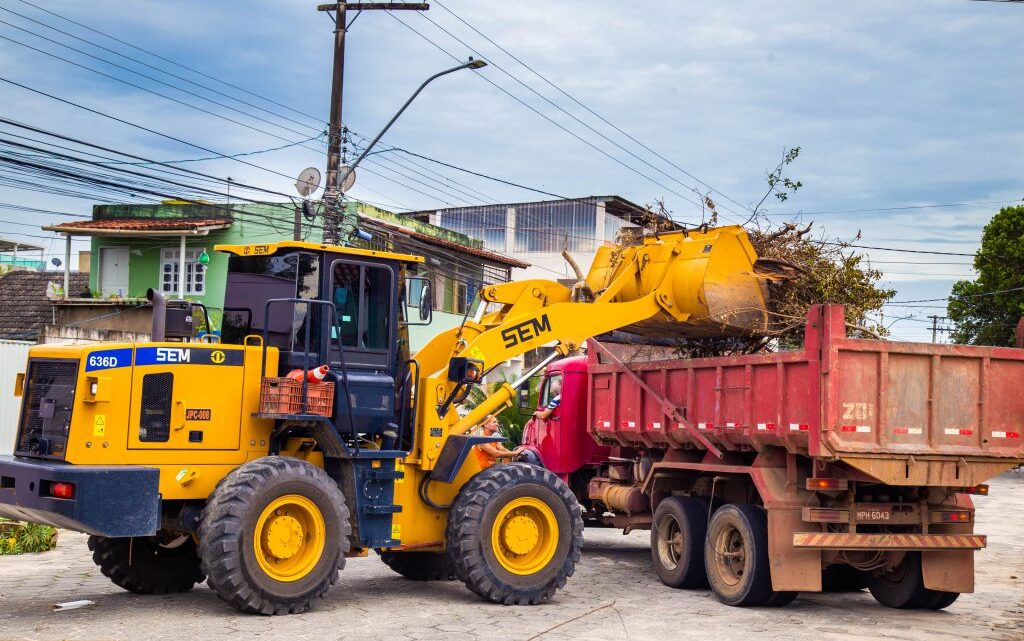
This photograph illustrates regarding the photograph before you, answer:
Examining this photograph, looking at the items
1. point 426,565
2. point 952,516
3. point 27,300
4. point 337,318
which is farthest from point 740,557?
point 27,300

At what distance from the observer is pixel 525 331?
1227cm

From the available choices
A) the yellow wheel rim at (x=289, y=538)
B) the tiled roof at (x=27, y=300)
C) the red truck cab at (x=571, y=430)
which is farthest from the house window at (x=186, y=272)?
the yellow wheel rim at (x=289, y=538)

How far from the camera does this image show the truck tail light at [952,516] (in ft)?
36.4

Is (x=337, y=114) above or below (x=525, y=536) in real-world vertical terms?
above

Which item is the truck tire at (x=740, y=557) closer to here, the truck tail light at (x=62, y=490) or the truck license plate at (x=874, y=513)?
the truck license plate at (x=874, y=513)

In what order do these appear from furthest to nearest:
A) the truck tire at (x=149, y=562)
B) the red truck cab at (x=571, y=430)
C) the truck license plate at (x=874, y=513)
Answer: the red truck cab at (x=571, y=430)
the truck tire at (x=149, y=562)
the truck license plate at (x=874, y=513)

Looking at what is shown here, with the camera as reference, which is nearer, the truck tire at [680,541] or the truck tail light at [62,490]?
the truck tail light at [62,490]

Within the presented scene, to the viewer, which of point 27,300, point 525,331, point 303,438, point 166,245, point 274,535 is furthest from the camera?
point 27,300

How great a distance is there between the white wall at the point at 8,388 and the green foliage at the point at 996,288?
3429cm

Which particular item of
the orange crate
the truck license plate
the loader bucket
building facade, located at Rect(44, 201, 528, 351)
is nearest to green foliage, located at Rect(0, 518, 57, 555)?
the orange crate

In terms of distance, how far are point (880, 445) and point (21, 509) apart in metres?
7.45

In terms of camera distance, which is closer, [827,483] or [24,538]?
[827,483]

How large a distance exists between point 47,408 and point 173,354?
1.15m

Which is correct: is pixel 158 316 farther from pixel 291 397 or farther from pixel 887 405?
pixel 887 405
